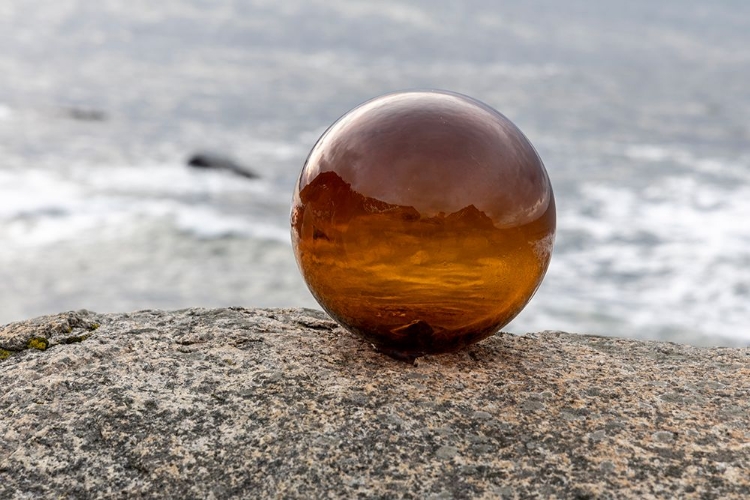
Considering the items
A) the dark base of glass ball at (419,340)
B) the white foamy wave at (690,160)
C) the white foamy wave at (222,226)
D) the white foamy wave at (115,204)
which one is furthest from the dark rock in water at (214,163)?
the dark base of glass ball at (419,340)

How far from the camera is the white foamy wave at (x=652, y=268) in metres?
6.65

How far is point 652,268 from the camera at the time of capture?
7820 mm

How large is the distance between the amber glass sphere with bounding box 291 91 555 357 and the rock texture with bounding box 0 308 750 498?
0.62ft

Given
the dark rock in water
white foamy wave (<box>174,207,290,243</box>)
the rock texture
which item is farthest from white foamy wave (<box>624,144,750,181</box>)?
the rock texture

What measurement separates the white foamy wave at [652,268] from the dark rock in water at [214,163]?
4679 mm

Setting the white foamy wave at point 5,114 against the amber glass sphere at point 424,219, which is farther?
the white foamy wave at point 5,114

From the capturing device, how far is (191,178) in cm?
1105

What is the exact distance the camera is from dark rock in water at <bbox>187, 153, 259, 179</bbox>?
11578 millimetres

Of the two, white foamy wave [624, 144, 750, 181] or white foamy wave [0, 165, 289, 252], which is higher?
white foamy wave [624, 144, 750, 181]

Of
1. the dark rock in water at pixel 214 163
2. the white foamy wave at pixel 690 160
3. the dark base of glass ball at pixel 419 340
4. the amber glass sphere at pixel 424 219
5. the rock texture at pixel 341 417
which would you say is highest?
the white foamy wave at pixel 690 160

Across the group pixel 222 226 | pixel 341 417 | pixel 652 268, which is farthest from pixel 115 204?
pixel 341 417

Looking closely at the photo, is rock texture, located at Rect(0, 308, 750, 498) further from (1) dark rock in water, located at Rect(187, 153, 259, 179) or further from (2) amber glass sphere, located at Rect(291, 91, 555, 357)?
(1) dark rock in water, located at Rect(187, 153, 259, 179)

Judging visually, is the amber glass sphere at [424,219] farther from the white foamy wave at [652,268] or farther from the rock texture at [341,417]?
the white foamy wave at [652,268]

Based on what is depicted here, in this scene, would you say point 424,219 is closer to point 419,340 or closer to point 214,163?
point 419,340
